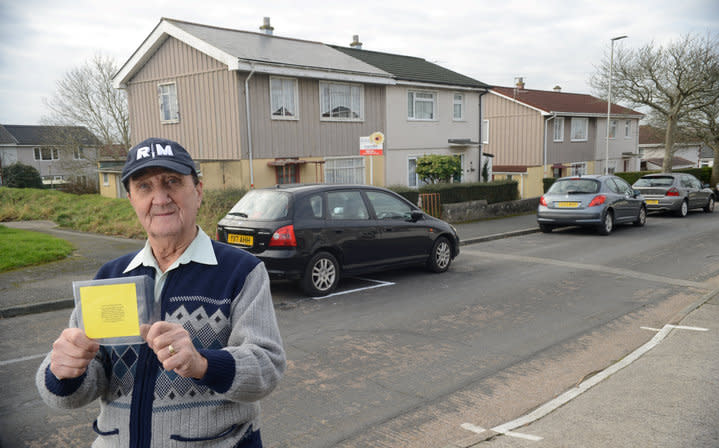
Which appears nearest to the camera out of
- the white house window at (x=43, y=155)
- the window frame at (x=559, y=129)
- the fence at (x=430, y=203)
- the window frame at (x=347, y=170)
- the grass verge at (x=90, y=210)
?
the grass verge at (x=90, y=210)

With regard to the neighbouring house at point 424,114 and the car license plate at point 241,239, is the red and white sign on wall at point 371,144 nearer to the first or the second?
the neighbouring house at point 424,114

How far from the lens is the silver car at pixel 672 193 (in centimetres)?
Answer: 2078

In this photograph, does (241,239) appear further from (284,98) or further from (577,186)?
(284,98)

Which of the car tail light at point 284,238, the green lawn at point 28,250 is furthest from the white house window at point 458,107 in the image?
the car tail light at point 284,238

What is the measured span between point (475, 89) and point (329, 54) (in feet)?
26.8

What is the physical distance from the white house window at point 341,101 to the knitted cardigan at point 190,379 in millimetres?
19415

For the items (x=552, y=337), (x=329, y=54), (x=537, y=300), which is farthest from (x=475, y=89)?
(x=552, y=337)

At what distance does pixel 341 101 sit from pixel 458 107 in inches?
313

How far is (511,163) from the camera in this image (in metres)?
36.1

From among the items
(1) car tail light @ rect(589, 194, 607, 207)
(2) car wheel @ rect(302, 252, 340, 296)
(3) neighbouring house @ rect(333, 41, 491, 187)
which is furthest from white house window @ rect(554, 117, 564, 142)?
(2) car wheel @ rect(302, 252, 340, 296)

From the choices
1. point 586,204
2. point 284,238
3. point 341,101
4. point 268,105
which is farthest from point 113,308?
point 341,101

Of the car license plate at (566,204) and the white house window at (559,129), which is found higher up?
the white house window at (559,129)

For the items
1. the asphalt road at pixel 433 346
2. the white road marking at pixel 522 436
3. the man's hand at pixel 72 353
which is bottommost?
the asphalt road at pixel 433 346

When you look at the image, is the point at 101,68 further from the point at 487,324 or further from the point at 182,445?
the point at 182,445
